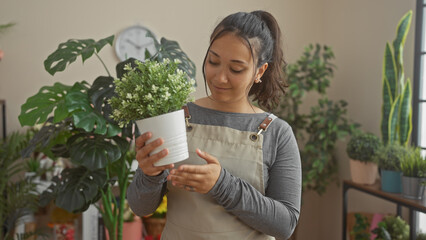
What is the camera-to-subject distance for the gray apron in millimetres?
1047

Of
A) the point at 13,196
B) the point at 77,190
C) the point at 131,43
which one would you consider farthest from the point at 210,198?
the point at 131,43

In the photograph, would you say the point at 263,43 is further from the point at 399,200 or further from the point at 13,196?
the point at 13,196

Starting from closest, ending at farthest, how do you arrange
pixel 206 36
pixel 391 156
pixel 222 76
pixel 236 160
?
pixel 222 76 → pixel 236 160 → pixel 391 156 → pixel 206 36

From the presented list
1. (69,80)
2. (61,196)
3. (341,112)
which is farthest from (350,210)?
(69,80)

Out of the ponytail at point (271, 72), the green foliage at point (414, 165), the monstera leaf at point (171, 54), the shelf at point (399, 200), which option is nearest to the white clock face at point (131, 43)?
the monstera leaf at point (171, 54)

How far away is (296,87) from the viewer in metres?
3.13

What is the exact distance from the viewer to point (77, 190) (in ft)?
6.59

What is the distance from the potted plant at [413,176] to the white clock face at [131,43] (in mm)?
2303

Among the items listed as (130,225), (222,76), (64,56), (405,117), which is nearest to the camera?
(222,76)

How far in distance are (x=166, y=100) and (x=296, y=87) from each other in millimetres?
2406

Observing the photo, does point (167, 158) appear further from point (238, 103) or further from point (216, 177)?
point (238, 103)

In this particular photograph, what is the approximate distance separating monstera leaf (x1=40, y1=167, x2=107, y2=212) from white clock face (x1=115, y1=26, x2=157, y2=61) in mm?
1726

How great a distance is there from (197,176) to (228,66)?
301mm

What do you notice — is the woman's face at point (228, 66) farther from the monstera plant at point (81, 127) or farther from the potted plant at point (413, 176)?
the potted plant at point (413, 176)
